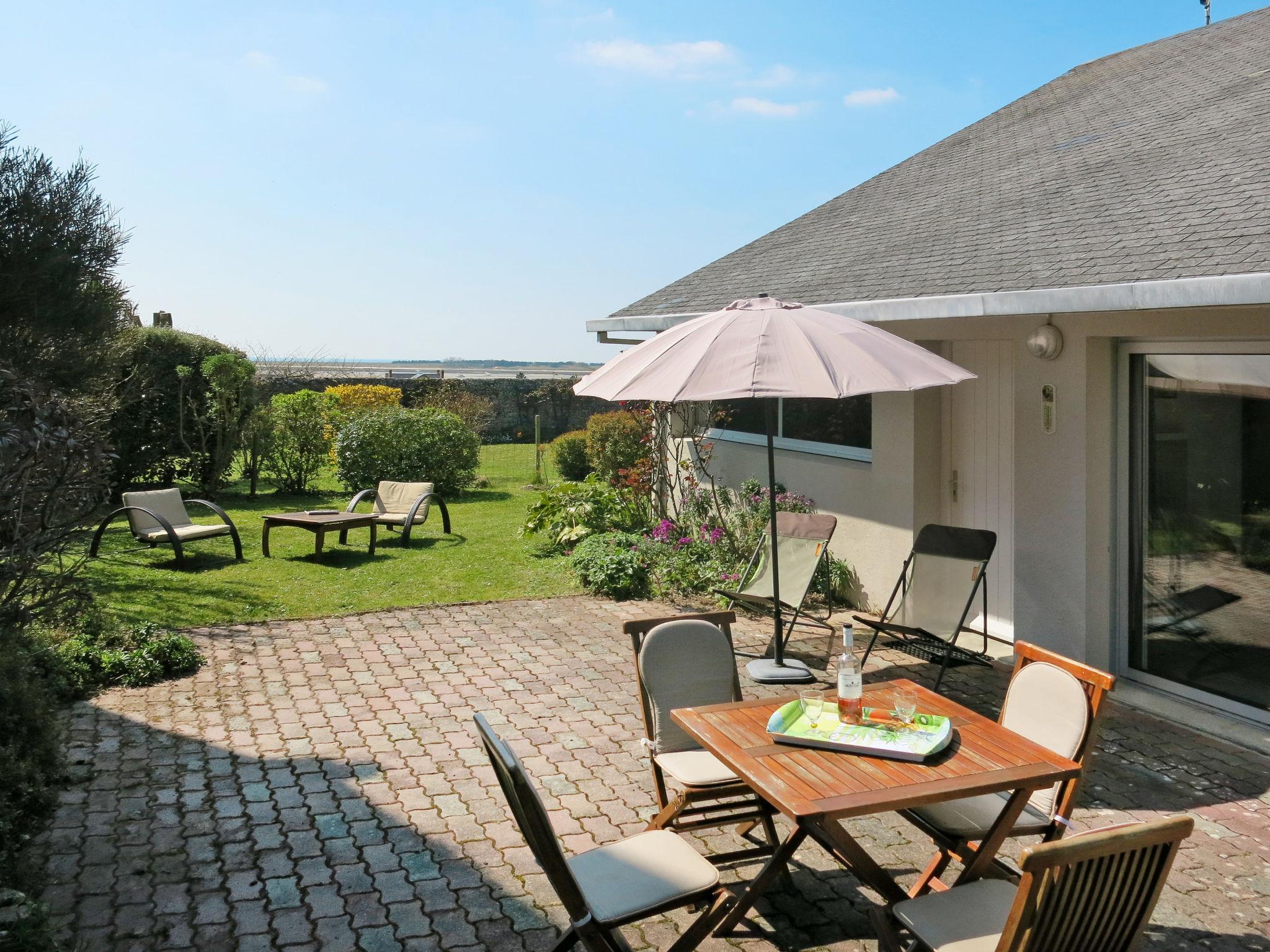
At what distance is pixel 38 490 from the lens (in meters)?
4.23

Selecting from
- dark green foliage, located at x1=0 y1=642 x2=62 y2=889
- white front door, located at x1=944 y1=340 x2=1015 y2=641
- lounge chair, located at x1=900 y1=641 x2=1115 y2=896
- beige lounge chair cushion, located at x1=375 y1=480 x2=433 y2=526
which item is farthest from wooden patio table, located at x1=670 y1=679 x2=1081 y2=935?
beige lounge chair cushion, located at x1=375 y1=480 x2=433 y2=526

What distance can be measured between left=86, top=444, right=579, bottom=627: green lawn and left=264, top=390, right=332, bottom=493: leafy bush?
228cm

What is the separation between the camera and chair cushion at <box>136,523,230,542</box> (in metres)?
10.9

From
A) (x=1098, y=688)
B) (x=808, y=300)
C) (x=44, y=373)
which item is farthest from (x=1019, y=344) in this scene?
(x=44, y=373)

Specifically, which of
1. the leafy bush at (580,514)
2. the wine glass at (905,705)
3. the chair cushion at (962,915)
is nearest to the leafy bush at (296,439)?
the leafy bush at (580,514)

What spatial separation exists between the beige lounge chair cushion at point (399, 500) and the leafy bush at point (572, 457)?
6275 mm

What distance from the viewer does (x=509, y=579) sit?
34.6 feet

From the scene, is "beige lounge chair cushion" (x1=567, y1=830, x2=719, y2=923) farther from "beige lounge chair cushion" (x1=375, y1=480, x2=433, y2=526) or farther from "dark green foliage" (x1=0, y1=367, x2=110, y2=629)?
"beige lounge chair cushion" (x1=375, y1=480, x2=433, y2=526)

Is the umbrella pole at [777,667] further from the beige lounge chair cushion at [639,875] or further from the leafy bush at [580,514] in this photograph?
the leafy bush at [580,514]

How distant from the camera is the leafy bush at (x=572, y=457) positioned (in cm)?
1931

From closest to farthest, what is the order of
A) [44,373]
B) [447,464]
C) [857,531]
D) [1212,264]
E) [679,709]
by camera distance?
[679,709], [1212,264], [44,373], [857,531], [447,464]

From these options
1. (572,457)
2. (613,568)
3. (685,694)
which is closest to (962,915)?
(685,694)

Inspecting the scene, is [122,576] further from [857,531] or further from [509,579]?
[857,531]

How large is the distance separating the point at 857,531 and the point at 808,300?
90.2 inches
